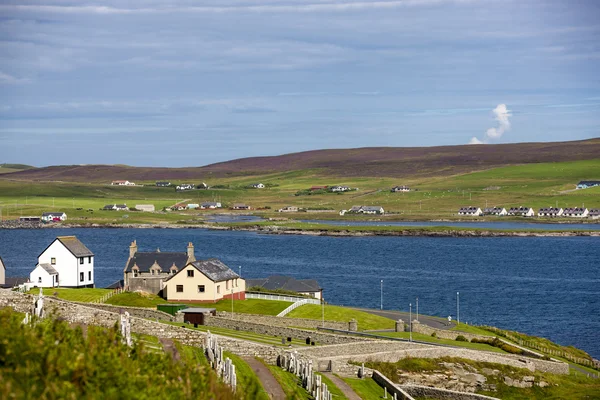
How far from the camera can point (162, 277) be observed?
258ft

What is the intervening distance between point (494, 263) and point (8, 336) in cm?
14076

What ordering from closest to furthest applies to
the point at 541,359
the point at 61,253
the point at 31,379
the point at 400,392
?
1. the point at 31,379
2. the point at 400,392
3. the point at 541,359
4. the point at 61,253

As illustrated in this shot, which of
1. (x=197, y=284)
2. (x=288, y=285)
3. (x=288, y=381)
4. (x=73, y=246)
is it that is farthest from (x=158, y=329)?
(x=73, y=246)

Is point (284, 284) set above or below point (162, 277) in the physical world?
below

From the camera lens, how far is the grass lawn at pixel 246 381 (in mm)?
23511

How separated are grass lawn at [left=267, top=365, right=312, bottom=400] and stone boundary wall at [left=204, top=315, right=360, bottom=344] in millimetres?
12421

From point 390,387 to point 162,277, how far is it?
39264 mm

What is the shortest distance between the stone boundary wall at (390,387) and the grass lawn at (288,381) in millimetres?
5340

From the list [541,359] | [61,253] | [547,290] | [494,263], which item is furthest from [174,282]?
[494,263]

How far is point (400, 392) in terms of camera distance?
4144 cm

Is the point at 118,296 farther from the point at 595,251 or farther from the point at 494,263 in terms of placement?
the point at 595,251

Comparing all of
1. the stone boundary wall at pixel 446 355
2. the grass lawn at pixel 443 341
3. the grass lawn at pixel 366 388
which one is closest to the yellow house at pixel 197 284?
the grass lawn at pixel 443 341

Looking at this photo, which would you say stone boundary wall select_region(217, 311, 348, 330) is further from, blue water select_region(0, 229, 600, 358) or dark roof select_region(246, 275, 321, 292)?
blue water select_region(0, 229, 600, 358)

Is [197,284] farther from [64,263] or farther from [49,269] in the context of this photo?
[64,263]
